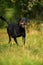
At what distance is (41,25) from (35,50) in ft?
19.1

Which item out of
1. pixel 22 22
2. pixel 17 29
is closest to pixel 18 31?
pixel 17 29

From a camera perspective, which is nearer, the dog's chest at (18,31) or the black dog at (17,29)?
the black dog at (17,29)

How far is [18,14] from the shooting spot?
16906 mm

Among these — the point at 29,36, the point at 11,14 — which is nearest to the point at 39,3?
the point at 11,14

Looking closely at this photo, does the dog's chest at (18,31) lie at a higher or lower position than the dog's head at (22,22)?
lower

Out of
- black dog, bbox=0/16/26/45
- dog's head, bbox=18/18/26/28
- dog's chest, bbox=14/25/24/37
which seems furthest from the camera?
dog's chest, bbox=14/25/24/37

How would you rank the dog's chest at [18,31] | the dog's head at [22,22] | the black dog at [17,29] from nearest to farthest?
1. the dog's head at [22,22]
2. the black dog at [17,29]
3. the dog's chest at [18,31]

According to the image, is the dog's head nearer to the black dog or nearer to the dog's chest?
the black dog

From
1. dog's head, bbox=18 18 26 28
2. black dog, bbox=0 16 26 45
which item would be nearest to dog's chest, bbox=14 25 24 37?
black dog, bbox=0 16 26 45

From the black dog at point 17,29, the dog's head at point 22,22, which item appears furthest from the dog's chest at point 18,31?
the dog's head at point 22,22

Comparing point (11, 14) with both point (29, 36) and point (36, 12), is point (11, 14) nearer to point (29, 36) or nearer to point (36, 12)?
point (36, 12)

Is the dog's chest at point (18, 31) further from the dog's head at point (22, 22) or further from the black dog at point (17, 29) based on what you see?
the dog's head at point (22, 22)

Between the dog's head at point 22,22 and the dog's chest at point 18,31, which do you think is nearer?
the dog's head at point 22,22

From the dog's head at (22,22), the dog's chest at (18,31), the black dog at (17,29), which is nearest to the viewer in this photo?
the dog's head at (22,22)
